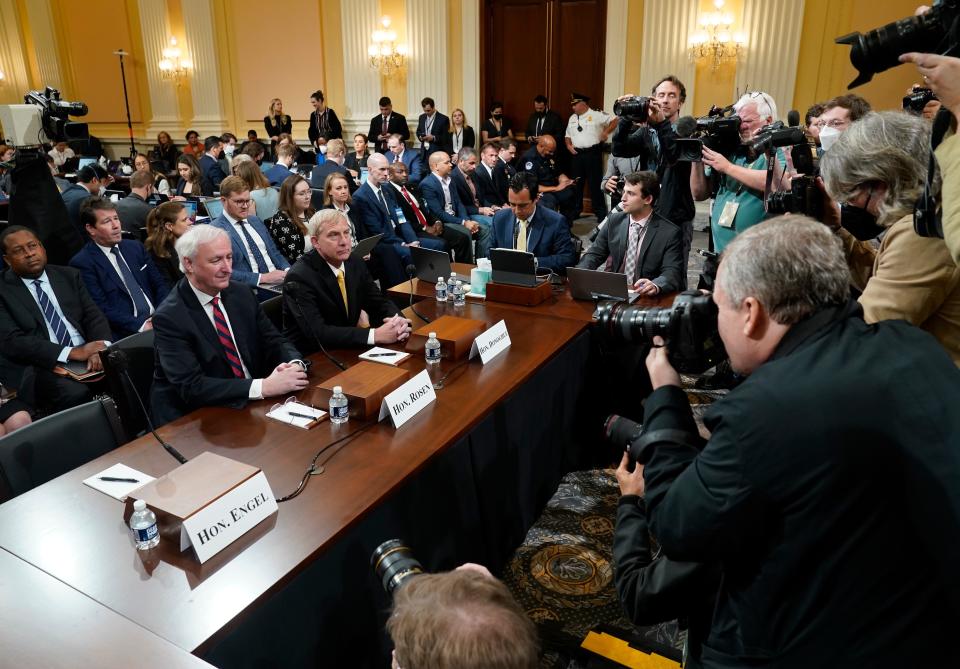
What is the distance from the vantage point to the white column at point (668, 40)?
7891 mm

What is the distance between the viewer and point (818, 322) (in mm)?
1095

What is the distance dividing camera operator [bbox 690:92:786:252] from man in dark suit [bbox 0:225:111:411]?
3200 millimetres

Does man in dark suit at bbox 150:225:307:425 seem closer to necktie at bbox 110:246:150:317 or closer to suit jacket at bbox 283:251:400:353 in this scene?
suit jacket at bbox 283:251:400:353

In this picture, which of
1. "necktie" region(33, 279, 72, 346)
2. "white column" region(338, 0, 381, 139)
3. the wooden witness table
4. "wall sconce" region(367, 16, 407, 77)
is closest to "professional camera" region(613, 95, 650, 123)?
the wooden witness table

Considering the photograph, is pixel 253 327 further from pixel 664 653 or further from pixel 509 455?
pixel 664 653

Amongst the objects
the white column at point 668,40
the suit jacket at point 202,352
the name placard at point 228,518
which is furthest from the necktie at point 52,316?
the white column at point 668,40

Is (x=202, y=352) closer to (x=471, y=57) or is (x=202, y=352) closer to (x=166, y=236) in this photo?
(x=166, y=236)

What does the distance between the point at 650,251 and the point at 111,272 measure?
2.98m

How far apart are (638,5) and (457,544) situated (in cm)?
803

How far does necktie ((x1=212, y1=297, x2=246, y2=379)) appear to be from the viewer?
2.53m

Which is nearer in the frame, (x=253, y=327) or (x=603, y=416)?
(x=253, y=327)

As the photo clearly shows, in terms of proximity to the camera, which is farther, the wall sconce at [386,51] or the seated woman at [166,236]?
the wall sconce at [386,51]

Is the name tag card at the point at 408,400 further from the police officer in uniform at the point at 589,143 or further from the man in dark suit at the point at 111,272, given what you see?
the police officer in uniform at the point at 589,143

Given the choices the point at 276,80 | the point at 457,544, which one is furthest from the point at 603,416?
the point at 276,80
